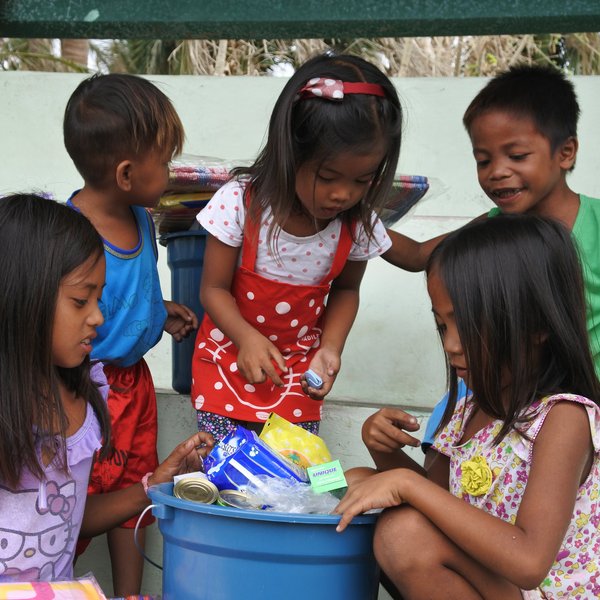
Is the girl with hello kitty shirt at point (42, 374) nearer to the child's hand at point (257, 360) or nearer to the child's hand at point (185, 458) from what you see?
the child's hand at point (185, 458)

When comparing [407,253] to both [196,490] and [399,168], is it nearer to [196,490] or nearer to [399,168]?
[196,490]

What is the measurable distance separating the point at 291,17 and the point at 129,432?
118 centimetres

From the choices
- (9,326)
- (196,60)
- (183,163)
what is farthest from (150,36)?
(196,60)

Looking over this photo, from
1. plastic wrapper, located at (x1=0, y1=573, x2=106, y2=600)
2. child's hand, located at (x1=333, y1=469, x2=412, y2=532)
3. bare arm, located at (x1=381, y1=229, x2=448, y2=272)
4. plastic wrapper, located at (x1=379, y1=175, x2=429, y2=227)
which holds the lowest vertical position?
plastic wrapper, located at (x1=0, y1=573, x2=106, y2=600)

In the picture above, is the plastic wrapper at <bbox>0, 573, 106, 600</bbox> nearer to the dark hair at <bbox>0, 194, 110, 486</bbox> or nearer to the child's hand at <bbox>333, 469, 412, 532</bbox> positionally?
the dark hair at <bbox>0, 194, 110, 486</bbox>

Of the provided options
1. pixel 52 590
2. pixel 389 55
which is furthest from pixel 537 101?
pixel 389 55

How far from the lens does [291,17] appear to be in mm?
2430

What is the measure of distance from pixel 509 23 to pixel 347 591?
4.94 feet

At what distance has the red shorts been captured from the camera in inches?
92.0

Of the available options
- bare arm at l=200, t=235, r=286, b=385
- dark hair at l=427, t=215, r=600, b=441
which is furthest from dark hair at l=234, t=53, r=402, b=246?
dark hair at l=427, t=215, r=600, b=441

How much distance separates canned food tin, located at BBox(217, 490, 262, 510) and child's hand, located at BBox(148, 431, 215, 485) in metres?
0.19

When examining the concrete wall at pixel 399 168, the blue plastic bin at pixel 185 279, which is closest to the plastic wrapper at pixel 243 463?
the blue plastic bin at pixel 185 279

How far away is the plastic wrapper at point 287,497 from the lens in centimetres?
179

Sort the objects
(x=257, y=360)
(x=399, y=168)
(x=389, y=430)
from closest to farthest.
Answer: (x=389, y=430) < (x=257, y=360) < (x=399, y=168)
